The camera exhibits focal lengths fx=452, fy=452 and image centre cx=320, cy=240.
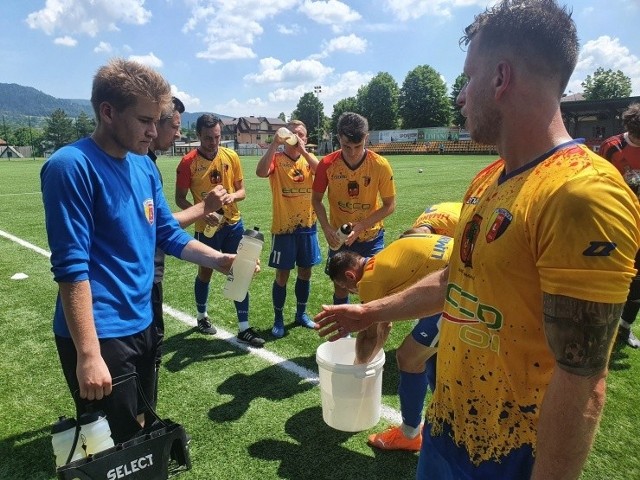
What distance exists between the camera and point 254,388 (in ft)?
13.4

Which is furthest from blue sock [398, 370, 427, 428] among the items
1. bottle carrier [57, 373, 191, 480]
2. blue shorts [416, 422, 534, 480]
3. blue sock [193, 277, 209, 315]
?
blue sock [193, 277, 209, 315]

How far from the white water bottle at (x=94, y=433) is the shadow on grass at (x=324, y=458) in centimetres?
138

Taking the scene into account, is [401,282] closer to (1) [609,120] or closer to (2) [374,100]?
(1) [609,120]

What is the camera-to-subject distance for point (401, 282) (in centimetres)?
300

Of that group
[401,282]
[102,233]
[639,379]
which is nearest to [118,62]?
[102,233]

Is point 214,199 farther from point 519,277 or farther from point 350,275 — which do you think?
point 519,277

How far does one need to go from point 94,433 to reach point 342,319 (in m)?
1.21

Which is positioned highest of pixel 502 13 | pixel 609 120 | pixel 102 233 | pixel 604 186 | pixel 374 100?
pixel 374 100

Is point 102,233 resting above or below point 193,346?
above

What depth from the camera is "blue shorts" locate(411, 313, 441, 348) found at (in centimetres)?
302

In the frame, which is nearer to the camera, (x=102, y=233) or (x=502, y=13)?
(x=502, y=13)

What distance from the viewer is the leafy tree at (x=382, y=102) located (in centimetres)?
7794

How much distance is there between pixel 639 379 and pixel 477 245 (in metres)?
3.87

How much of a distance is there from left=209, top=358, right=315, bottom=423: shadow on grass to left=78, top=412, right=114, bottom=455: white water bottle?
1.68 metres
